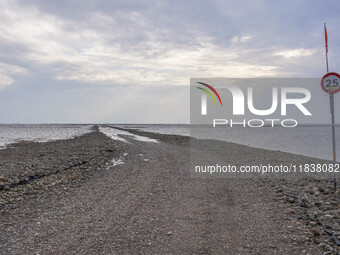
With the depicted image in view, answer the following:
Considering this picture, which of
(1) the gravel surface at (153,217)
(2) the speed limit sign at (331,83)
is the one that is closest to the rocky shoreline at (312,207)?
(1) the gravel surface at (153,217)

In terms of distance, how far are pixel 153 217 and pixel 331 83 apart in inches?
277

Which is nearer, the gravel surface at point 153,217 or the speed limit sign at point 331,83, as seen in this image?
the gravel surface at point 153,217

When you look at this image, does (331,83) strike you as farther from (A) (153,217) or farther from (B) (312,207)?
(A) (153,217)

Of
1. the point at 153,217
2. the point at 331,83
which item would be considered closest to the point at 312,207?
the point at 331,83

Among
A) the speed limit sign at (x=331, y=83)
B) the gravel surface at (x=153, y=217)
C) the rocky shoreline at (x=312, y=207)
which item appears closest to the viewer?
the gravel surface at (x=153, y=217)

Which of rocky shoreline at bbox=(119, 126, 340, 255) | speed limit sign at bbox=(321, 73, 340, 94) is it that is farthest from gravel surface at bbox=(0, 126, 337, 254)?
speed limit sign at bbox=(321, 73, 340, 94)

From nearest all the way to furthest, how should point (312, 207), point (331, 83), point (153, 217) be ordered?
point (153, 217), point (312, 207), point (331, 83)

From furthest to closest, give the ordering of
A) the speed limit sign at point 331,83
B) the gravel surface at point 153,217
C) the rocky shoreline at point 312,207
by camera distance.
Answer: the speed limit sign at point 331,83, the rocky shoreline at point 312,207, the gravel surface at point 153,217

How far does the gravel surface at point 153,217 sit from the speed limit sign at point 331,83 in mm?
3353

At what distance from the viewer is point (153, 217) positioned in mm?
8562

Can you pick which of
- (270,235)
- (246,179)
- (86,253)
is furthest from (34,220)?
(246,179)

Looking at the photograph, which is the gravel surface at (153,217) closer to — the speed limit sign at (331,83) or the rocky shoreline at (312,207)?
the rocky shoreline at (312,207)

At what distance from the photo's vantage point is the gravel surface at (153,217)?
264 inches

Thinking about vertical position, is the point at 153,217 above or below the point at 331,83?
below
